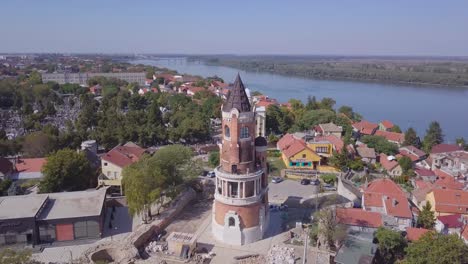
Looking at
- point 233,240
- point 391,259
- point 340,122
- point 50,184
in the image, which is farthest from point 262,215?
point 340,122

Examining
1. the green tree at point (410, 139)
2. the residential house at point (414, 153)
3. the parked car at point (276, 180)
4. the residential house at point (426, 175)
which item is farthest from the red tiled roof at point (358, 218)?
the green tree at point (410, 139)

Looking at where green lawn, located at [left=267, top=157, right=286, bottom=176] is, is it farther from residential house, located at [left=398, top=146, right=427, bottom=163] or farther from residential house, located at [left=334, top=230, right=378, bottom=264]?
residential house, located at [left=334, top=230, right=378, bottom=264]

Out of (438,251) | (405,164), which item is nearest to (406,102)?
(405,164)

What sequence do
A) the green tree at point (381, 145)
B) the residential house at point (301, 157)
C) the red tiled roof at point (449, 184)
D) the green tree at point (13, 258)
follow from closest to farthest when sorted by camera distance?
the green tree at point (13, 258)
the red tiled roof at point (449, 184)
the residential house at point (301, 157)
the green tree at point (381, 145)

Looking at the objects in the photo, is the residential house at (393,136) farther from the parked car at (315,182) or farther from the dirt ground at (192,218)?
the dirt ground at (192,218)

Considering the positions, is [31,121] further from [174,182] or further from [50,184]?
[174,182]
